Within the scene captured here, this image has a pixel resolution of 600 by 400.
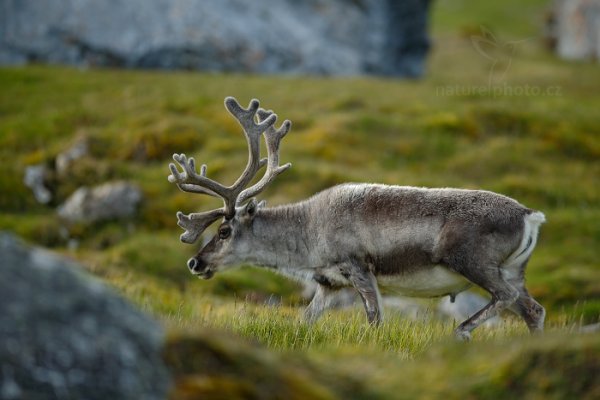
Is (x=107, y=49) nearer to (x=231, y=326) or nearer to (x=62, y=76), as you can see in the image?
(x=62, y=76)

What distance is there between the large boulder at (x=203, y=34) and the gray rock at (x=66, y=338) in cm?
3034

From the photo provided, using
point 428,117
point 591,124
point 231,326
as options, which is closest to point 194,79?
point 428,117

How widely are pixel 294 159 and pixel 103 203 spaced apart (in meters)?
5.63

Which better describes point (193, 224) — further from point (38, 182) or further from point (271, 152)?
point (38, 182)

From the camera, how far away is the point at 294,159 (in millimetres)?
22344

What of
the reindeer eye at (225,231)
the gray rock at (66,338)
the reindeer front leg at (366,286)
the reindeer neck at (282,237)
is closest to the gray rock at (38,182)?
the reindeer eye at (225,231)

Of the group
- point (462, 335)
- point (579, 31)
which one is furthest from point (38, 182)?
point (579, 31)

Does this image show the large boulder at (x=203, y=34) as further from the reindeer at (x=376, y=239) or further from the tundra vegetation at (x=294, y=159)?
the reindeer at (x=376, y=239)

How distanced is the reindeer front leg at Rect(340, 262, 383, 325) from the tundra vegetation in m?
0.20

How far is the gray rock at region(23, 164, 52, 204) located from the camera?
68.8 feet

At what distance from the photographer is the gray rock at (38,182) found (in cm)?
2098

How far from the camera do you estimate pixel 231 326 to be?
8156mm

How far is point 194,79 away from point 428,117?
1012 cm

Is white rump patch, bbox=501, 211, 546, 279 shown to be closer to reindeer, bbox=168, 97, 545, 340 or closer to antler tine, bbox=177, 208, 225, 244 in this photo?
reindeer, bbox=168, 97, 545, 340
